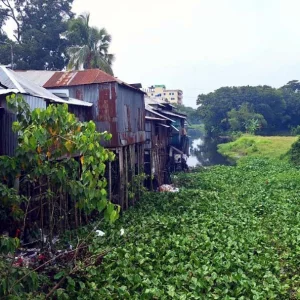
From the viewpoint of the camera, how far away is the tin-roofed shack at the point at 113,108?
1159 centimetres

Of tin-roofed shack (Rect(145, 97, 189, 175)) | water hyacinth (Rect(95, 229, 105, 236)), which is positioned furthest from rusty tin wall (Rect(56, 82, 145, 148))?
tin-roofed shack (Rect(145, 97, 189, 175))

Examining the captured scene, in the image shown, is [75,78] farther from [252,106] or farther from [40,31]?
[252,106]

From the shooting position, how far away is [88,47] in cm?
2238

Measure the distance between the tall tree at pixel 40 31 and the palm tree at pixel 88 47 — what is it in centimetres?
682

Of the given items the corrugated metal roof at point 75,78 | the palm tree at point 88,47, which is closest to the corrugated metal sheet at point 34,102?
the corrugated metal roof at point 75,78

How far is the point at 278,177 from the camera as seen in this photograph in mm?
20562

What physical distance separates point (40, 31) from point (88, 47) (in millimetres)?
10757

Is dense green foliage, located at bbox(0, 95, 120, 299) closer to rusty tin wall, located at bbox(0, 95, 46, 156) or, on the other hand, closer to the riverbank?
rusty tin wall, located at bbox(0, 95, 46, 156)

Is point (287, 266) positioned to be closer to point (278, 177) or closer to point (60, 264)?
point (60, 264)

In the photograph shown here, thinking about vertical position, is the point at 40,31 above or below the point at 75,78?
above

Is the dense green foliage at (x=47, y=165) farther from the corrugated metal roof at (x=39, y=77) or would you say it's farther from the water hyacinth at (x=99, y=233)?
the corrugated metal roof at (x=39, y=77)

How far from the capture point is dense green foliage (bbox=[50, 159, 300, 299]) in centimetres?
689

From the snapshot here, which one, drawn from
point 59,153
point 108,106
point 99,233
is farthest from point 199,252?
point 108,106

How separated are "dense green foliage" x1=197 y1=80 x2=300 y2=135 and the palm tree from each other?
38579mm
